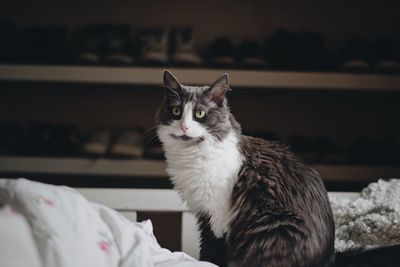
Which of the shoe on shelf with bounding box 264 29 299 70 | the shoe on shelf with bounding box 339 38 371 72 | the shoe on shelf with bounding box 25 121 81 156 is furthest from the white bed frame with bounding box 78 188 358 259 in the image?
the shoe on shelf with bounding box 339 38 371 72

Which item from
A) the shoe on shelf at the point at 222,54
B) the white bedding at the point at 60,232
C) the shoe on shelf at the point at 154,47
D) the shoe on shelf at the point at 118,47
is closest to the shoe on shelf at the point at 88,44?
the shoe on shelf at the point at 118,47

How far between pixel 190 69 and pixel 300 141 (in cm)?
53

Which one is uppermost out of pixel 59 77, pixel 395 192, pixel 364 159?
pixel 59 77

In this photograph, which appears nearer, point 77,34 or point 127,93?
point 77,34

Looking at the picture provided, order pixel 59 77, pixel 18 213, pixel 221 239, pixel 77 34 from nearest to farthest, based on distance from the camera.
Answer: pixel 18 213
pixel 221 239
pixel 59 77
pixel 77 34

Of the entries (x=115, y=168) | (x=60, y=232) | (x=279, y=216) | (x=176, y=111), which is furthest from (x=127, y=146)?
(x=60, y=232)

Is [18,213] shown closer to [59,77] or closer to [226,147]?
[226,147]

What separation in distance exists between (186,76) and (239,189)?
0.81 metres

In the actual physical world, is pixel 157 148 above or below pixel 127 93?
below

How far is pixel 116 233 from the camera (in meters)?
0.71

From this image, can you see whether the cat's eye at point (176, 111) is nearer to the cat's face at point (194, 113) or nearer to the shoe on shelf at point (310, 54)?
the cat's face at point (194, 113)

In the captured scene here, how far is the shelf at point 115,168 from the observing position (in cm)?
176

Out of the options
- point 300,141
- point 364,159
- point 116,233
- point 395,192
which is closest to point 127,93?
point 300,141

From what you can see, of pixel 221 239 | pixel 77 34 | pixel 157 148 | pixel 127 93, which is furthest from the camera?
pixel 127 93
